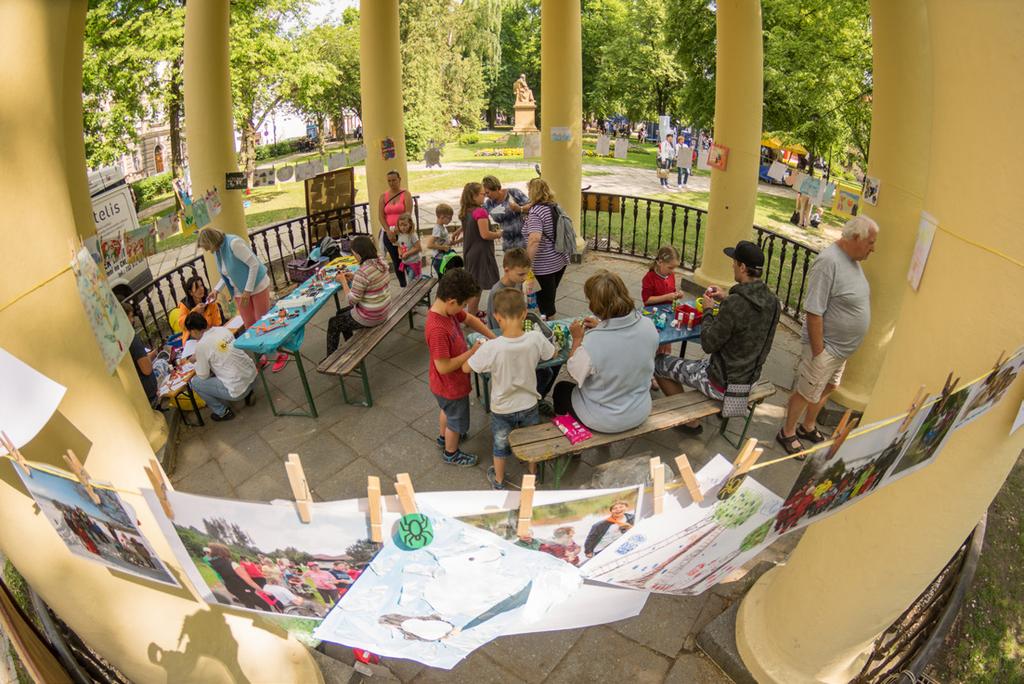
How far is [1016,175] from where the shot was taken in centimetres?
183

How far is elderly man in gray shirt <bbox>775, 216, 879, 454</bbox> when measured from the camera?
4.20m

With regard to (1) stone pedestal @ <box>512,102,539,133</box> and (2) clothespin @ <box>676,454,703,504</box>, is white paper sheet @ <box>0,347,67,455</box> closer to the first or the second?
(2) clothespin @ <box>676,454,703,504</box>

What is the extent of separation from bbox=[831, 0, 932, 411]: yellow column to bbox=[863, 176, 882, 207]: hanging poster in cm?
4

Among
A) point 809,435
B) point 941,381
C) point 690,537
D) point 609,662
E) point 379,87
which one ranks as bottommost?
point 609,662

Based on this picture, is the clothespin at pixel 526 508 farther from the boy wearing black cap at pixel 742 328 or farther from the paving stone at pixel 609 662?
the boy wearing black cap at pixel 742 328

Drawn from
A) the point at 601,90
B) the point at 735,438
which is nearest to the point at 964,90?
the point at 735,438

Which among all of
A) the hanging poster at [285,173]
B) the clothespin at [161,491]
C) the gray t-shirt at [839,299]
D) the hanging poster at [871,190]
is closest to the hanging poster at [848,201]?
the hanging poster at [871,190]

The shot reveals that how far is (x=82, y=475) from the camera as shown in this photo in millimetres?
1864

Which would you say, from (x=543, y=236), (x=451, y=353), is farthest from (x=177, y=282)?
(x=451, y=353)

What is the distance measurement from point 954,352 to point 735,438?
3067 millimetres

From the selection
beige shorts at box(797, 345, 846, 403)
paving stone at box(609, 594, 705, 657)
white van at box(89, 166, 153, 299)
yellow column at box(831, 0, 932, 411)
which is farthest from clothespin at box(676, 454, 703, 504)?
white van at box(89, 166, 153, 299)

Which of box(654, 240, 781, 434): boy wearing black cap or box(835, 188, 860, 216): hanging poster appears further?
box(835, 188, 860, 216): hanging poster

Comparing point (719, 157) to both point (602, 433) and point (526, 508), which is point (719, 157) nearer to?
point (602, 433)

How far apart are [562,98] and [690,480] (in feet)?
26.1
